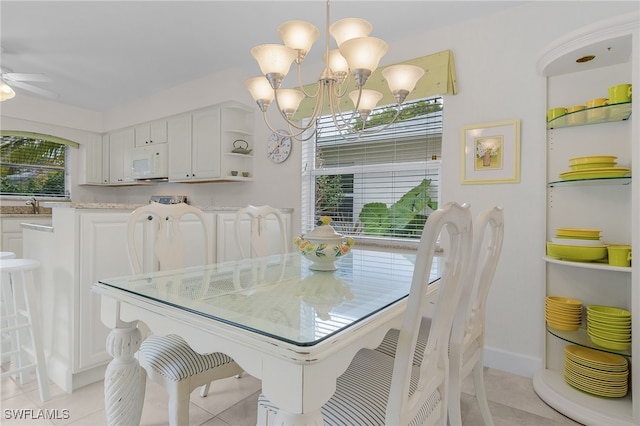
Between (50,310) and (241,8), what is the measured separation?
93.0 inches

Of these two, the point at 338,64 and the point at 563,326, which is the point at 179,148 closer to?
the point at 338,64

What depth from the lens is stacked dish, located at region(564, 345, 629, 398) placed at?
179 cm

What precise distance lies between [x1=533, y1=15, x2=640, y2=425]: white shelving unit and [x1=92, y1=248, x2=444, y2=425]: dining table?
45.1 inches

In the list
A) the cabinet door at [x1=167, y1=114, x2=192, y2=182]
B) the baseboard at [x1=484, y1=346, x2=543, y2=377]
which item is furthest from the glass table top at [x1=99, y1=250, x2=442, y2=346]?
the cabinet door at [x1=167, y1=114, x2=192, y2=182]

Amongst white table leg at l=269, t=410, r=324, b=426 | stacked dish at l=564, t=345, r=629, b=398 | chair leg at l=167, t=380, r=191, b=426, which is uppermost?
white table leg at l=269, t=410, r=324, b=426

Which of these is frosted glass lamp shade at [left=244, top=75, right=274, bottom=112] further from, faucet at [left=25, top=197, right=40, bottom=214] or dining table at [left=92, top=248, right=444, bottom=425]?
faucet at [left=25, top=197, right=40, bottom=214]

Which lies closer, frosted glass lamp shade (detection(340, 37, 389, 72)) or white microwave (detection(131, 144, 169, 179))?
frosted glass lamp shade (detection(340, 37, 389, 72))

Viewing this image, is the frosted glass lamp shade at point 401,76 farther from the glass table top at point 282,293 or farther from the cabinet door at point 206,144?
the cabinet door at point 206,144

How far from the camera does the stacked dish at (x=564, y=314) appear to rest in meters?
1.97

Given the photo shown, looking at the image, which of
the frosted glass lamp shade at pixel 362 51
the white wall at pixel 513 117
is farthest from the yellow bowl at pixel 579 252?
the frosted glass lamp shade at pixel 362 51

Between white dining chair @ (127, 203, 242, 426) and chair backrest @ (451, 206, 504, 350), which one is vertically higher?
chair backrest @ (451, 206, 504, 350)

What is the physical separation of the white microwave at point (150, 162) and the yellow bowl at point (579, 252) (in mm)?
4052

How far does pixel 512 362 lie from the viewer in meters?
2.33

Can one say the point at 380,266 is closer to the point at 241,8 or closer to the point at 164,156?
the point at 241,8
